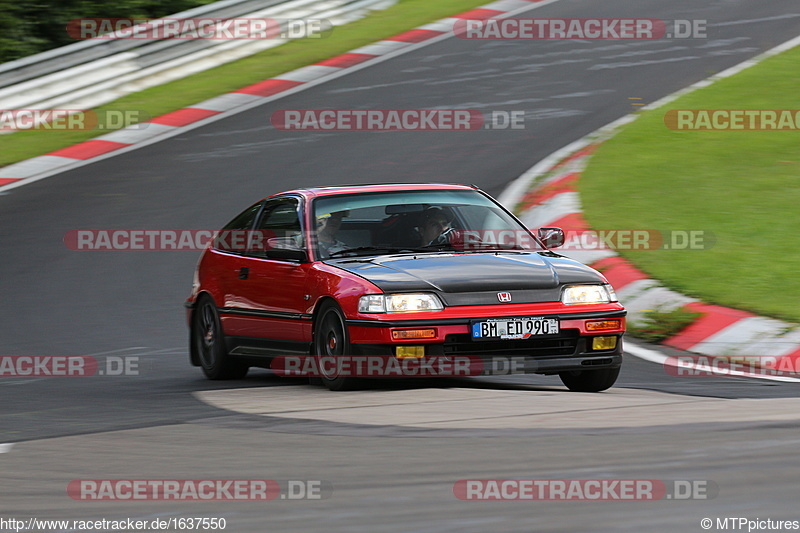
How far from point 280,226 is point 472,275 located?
189 centimetres

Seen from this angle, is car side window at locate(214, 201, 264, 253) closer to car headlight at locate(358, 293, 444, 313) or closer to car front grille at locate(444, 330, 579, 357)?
car headlight at locate(358, 293, 444, 313)

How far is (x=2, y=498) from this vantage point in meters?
5.24

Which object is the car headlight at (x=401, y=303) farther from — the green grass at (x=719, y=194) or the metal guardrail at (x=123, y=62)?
the metal guardrail at (x=123, y=62)

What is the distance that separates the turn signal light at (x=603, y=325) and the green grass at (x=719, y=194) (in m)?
1.88

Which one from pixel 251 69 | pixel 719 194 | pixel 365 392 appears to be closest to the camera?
pixel 365 392

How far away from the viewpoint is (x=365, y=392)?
790 cm

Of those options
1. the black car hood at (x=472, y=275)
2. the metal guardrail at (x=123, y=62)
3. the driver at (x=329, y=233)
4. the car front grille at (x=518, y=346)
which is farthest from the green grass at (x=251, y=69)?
the car front grille at (x=518, y=346)

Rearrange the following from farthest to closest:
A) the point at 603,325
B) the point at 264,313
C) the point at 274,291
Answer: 1. the point at 264,313
2. the point at 274,291
3. the point at 603,325

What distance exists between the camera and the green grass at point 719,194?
1049 cm

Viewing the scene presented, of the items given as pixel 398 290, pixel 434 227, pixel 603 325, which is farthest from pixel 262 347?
pixel 603 325

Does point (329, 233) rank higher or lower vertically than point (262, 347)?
higher

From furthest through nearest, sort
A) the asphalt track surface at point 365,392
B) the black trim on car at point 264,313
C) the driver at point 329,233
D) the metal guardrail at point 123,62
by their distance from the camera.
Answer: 1. the metal guardrail at point 123,62
2. the driver at point 329,233
3. the black trim on car at point 264,313
4. the asphalt track surface at point 365,392

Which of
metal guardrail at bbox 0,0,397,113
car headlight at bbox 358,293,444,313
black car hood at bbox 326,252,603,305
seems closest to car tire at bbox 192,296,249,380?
black car hood at bbox 326,252,603,305

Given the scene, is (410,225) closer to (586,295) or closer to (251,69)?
(586,295)
